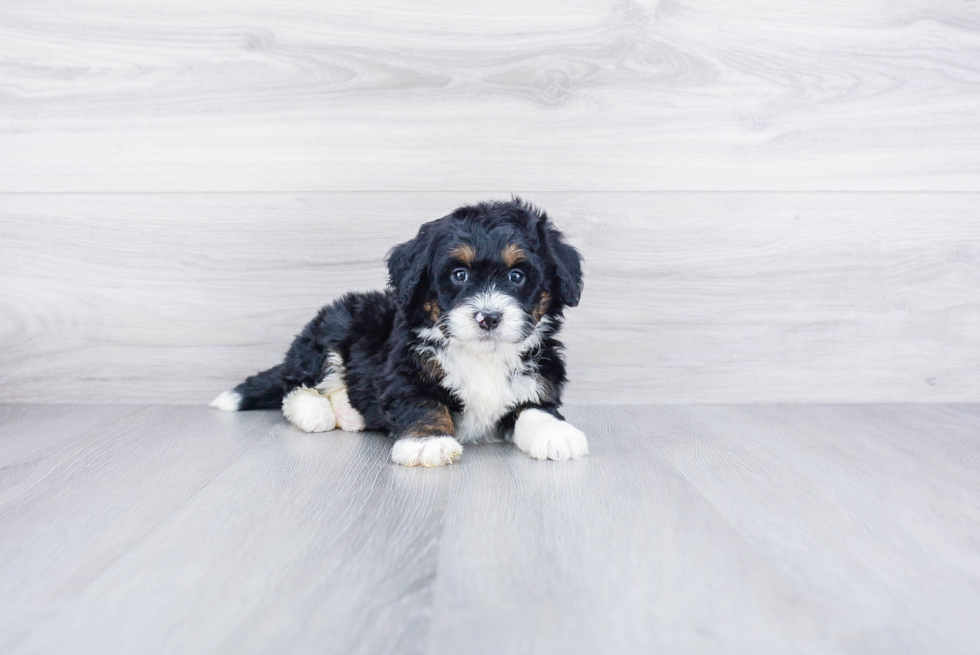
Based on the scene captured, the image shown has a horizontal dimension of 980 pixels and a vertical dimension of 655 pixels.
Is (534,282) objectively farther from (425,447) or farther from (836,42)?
(836,42)

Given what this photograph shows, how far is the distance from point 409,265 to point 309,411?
2.14 ft

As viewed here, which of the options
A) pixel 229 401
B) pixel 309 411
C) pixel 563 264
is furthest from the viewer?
pixel 229 401

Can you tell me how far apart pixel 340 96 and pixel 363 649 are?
2338 mm

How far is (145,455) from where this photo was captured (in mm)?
2182

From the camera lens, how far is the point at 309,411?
2541 mm

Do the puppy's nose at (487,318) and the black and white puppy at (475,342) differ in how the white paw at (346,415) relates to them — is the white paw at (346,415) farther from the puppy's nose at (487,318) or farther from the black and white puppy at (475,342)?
the puppy's nose at (487,318)

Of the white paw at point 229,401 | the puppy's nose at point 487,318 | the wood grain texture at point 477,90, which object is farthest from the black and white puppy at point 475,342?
the wood grain texture at point 477,90

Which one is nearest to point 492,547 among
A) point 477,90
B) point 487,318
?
point 487,318

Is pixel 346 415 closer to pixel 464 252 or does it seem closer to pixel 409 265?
pixel 409 265

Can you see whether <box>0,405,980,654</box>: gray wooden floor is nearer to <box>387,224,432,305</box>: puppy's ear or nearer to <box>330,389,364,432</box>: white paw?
<box>330,389,364,432</box>: white paw

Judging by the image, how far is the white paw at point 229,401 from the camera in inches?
113

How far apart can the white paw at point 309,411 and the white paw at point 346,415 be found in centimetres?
2

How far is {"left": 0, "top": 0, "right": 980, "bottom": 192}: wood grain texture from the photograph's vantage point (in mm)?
2941

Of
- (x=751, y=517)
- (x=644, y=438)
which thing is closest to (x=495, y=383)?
(x=644, y=438)
